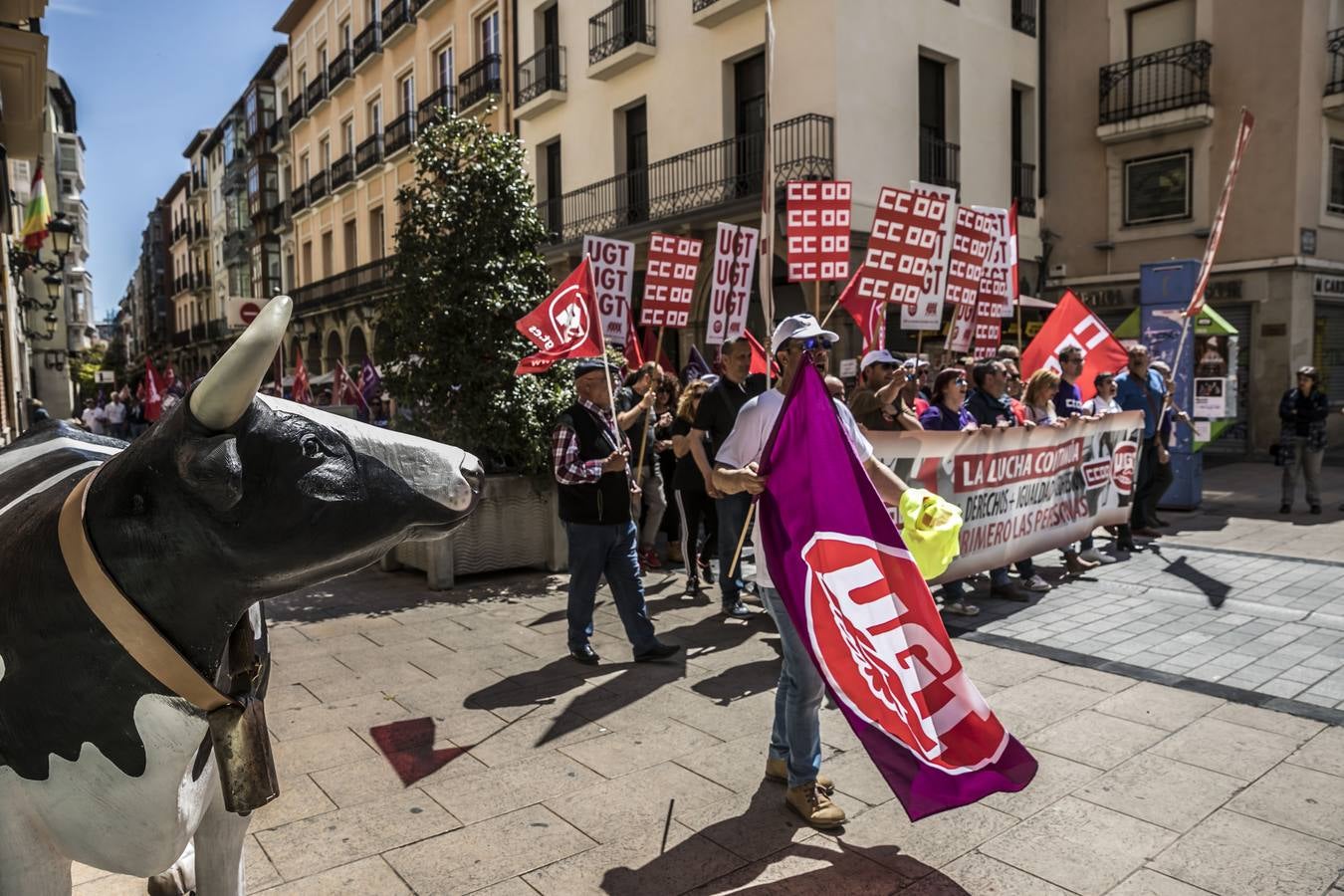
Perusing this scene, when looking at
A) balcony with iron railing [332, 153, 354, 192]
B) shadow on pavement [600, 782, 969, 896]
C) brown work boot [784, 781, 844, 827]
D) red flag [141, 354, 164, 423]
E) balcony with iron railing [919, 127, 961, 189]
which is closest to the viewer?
shadow on pavement [600, 782, 969, 896]

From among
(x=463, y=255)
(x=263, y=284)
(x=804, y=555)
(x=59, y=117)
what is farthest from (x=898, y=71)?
(x=59, y=117)

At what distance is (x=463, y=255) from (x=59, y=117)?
169 feet

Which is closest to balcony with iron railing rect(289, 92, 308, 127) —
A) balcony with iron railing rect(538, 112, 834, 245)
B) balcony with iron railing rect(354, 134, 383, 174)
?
balcony with iron railing rect(354, 134, 383, 174)

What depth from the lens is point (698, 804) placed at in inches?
143

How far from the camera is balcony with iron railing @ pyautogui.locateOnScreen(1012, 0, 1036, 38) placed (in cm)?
1841

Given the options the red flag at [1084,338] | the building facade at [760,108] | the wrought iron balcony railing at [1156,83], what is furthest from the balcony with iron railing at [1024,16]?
the red flag at [1084,338]

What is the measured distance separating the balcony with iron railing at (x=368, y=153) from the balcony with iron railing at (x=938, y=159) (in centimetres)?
1843

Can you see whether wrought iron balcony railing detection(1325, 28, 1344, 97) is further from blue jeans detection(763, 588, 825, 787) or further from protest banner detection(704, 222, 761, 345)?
blue jeans detection(763, 588, 825, 787)

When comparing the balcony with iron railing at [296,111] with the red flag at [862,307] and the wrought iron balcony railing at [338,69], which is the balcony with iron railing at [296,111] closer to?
the wrought iron balcony railing at [338,69]

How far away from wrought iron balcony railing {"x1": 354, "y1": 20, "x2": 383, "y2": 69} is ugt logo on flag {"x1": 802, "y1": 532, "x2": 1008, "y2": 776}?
29636 mm

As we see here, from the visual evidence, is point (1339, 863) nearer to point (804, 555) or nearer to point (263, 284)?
point (804, 555)

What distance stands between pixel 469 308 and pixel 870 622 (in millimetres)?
5583

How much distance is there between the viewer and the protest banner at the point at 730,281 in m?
10.1

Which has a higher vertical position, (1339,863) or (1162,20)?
(1162,20)
